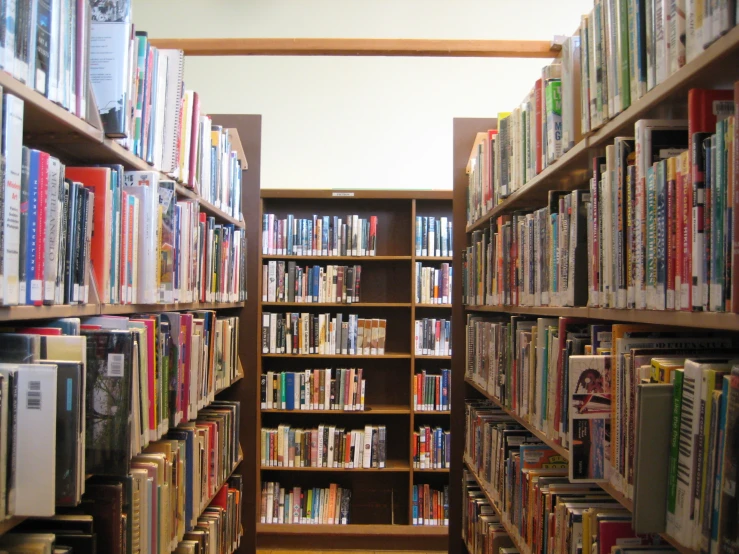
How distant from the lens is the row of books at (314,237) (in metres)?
4.32

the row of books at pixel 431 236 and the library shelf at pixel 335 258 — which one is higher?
the row of books at pixel 431 236

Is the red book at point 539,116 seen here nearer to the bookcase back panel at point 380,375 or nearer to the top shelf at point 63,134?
the top shelf at point 63,134

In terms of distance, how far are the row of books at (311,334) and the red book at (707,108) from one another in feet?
11.0

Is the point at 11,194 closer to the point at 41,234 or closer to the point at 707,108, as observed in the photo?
the point at 41,234

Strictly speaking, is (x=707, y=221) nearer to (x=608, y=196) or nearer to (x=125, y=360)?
(x=608, y=196)

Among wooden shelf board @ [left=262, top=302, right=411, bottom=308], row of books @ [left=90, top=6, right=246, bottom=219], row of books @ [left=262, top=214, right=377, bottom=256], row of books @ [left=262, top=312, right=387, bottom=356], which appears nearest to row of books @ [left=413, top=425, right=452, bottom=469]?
row of books @ [left=262, top=312, right=387, bottom=356]

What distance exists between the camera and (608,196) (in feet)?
4.37

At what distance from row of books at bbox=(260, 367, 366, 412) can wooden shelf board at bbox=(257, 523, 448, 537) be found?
30.1 inches

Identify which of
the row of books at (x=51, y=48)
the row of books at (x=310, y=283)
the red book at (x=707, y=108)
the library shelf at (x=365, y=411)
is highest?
the row of books at (x=51, y=48)

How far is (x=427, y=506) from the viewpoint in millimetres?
4281

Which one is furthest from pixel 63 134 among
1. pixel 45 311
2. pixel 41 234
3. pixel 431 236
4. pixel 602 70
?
pixel 431 236

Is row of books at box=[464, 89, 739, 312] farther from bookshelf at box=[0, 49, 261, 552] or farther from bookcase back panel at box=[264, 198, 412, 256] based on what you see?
bookcase back panel at box=[264, 198, 412, 256]

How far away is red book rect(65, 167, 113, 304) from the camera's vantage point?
4.93 feet

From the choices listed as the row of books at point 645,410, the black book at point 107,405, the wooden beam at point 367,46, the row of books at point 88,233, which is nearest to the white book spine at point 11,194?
the row of books at point 88,233
